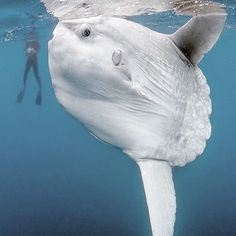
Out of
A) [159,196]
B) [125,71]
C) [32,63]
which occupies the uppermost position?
[125,71]

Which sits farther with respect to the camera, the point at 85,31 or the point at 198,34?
the point at 198,34

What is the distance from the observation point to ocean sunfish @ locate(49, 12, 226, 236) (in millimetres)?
2939

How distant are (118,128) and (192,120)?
0.76m

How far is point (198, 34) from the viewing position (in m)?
3.39

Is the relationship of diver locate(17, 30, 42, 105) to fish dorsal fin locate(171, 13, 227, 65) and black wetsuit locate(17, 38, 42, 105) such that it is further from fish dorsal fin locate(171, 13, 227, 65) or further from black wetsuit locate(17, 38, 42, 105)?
fish dorsal fin locate(171, 13, 227, 65)

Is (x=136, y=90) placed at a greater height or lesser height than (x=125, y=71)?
lesser

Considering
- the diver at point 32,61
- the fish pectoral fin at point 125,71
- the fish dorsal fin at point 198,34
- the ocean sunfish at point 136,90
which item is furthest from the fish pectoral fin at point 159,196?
the diver at point 32,61

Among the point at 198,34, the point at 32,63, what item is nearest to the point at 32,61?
the point at 32,63

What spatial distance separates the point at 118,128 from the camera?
9.89ft

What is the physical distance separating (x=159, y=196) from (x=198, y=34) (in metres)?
1.38

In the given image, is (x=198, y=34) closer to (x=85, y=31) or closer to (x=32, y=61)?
(x=85, y=31)

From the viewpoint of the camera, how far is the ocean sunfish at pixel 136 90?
2.94 m

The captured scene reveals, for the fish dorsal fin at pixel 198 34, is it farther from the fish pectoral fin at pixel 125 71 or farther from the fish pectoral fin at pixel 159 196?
the fish pectoral fin at pixel 159 196

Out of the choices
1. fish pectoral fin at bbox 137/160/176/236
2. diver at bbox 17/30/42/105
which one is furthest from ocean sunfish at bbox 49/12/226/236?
diver at bbox 17/30/42/105
